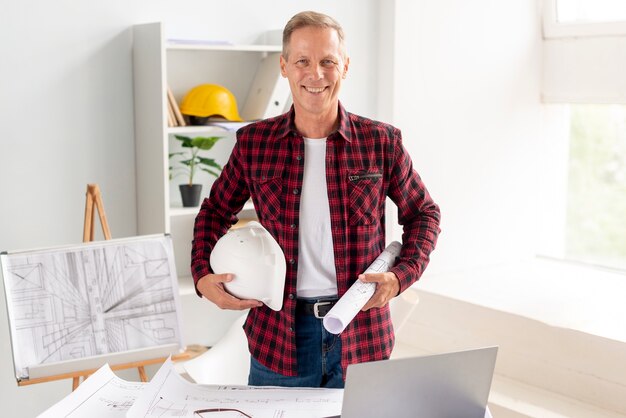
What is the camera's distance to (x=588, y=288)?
3756mm

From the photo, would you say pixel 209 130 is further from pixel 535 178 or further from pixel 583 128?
pixel 583 128

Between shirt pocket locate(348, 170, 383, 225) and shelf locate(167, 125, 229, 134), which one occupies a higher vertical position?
shelf locate(167, 125, 229, 134)

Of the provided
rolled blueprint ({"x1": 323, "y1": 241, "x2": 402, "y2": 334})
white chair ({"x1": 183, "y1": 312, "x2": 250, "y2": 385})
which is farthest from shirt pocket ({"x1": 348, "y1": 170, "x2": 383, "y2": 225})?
white chair ({"x1": 183, "y1": 312, "x2": 250, "y2": 385})

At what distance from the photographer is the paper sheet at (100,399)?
150 cm

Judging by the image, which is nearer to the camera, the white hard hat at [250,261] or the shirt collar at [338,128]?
the white hard hat at [250,261]

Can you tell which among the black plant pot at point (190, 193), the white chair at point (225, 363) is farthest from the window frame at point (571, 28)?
the white chair at point (225, 363)

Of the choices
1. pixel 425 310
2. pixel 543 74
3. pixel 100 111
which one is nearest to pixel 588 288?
pixel 425 310

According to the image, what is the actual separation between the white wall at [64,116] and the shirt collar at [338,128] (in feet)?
4.34

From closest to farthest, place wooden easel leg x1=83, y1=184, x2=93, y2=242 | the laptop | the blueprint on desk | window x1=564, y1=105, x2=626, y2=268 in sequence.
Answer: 1. the laptop
2. the blueprint on desk
3. wooden easel leg x1=83, y1=184, x2=93, y2=242
4. window x1=564, y1=105, x2=626, y2=268

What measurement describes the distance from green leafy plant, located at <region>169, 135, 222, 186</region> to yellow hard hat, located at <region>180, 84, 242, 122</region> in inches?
3.7

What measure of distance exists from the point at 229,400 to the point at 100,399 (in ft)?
0.79

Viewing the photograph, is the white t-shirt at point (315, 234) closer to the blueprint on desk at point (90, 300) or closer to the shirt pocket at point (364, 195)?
the shirt pocket at point (364, 195)

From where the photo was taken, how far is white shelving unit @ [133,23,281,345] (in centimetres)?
294

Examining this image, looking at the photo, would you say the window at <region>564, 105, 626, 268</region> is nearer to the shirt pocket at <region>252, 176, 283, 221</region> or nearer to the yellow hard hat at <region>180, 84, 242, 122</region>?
the yellow hard hat at <region>180, 84, 242, 122</region>
